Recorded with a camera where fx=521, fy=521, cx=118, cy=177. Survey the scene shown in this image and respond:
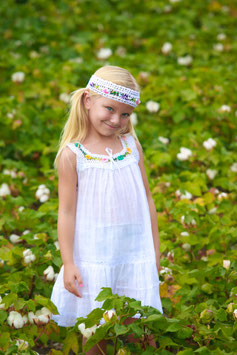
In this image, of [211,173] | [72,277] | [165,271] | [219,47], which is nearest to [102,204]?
[72,277]

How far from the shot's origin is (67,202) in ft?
7.50

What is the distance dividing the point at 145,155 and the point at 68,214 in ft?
6.44

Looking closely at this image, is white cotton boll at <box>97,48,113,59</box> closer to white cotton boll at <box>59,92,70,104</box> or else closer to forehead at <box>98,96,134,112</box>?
white cotton boll at <box>59,92,70,104</box>

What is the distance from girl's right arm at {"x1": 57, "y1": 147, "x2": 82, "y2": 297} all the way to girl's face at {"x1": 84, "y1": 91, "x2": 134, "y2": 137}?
17 centimetres

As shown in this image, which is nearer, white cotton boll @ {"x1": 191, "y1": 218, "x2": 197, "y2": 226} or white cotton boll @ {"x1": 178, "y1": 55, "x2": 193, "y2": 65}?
white cotton boll @ {"x1": 191, "y1": 218, "x2": 197, "y2": 226}

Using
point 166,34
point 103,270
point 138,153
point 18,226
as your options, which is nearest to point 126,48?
point 166,34

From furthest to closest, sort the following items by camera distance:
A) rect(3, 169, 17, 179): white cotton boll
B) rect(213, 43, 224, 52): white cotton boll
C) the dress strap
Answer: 1. rect(213, 43, 224, 52): white cotton boll
2. rect(3, 169, 17, 179): white cotton boll
3. the dress strap

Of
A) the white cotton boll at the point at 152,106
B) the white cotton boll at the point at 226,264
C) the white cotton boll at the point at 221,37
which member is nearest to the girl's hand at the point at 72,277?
the white cotton boll at the point at 226,264

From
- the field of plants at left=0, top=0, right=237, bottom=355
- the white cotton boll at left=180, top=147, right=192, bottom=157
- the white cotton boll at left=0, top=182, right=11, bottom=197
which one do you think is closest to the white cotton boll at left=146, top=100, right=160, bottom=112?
the field of plants at left=0, top=0, right=237, bottom=355

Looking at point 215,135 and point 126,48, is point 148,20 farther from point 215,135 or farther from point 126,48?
point 215,135

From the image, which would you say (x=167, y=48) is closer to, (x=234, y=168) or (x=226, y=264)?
(x=234, y=168)

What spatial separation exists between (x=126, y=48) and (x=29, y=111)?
2.24 meters

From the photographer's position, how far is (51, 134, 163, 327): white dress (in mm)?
2283

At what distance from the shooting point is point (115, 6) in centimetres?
749
